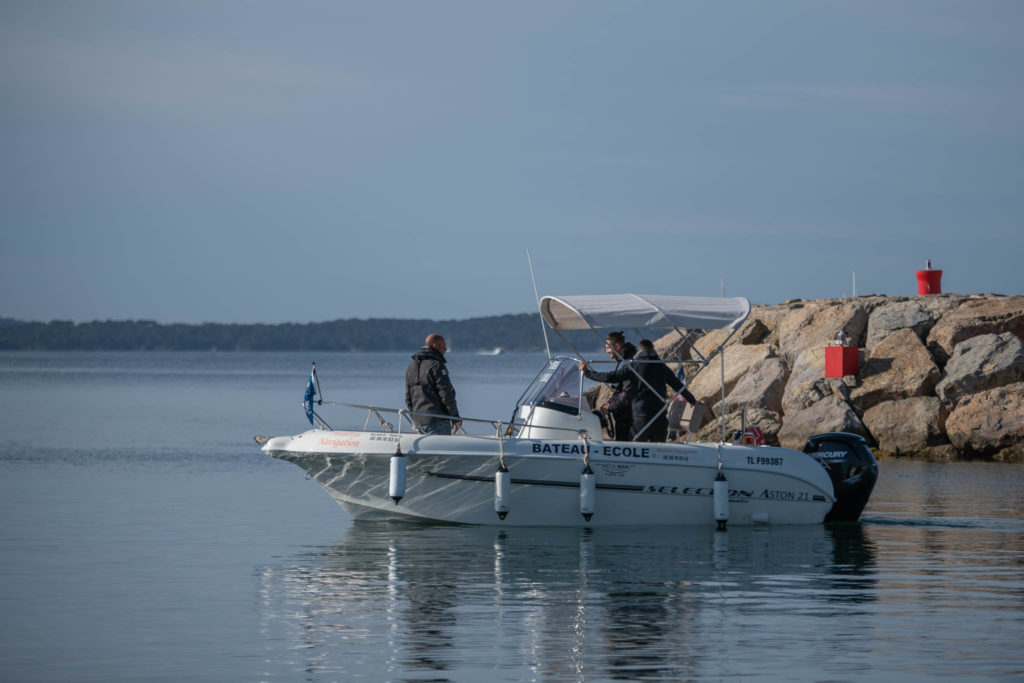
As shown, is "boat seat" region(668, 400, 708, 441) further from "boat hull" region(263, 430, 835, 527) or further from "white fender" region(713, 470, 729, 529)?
"white fender" region(713, 470, 729, 529)

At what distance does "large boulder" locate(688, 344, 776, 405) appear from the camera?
91.4 feet

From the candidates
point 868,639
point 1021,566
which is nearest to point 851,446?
point 1021,566

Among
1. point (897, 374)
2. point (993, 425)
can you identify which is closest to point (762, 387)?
point (897, 374)

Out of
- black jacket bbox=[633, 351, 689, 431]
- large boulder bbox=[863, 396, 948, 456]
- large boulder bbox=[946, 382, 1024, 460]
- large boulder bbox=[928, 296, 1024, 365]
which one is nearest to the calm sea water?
black jacket bbox=[633, 351, 689, 431]

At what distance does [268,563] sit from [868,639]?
6.39m

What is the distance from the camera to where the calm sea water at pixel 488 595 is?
8609 millimetres

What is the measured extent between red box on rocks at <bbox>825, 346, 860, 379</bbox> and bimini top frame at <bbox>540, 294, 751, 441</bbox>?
11.7 m

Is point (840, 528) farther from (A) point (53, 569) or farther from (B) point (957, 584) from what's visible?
(A) point (53, 569)

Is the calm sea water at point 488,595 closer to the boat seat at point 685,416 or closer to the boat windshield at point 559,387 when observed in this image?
the boat seat at point 685,416

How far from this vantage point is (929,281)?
31.6 meters

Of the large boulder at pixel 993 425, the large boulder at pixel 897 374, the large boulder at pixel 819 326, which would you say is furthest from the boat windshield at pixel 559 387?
the large boulder at pixel 819 326

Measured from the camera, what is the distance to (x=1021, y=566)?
1248 centimetres

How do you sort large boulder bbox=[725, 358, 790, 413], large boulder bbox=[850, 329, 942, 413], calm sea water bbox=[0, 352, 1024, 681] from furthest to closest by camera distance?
large boulder bbox=[725, 358, 790, 413] → large boulder bbox=[850, 329, 942, 413] → calm sea water bbox=[0, 352, 1024, 681]

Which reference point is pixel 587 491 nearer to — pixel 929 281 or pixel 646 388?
pixel 646 388
